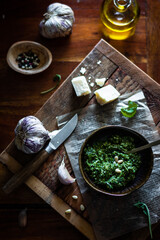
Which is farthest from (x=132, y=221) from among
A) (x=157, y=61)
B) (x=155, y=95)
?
(x=157, y=61)

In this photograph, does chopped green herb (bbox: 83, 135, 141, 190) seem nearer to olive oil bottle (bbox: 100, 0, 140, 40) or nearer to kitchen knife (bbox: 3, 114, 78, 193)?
kitchen knife (bbox: 3, 114, 78, 193)

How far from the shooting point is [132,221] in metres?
1.75

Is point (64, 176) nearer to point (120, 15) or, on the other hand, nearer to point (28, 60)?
point (28, 60)

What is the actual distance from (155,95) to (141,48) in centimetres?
41

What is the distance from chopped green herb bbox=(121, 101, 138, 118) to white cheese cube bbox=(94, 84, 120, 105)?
0.30 ft

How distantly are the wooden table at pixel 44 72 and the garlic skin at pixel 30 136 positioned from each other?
0.23m

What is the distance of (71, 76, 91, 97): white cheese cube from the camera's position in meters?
1.85

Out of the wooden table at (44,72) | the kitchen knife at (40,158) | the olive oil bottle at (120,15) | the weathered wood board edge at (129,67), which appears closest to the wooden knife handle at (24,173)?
the kitchen knife at (40,158)

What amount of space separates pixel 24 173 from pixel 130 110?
2.33 feet

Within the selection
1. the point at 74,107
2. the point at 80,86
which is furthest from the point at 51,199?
the point at 80,86

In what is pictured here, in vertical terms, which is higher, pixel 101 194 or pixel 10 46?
pixel 10 46

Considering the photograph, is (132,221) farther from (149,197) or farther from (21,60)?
(21,60)

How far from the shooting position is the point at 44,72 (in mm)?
2051

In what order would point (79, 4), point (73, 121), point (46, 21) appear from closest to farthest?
point (73, 121) → point (46, 21) → point (79, 4)
